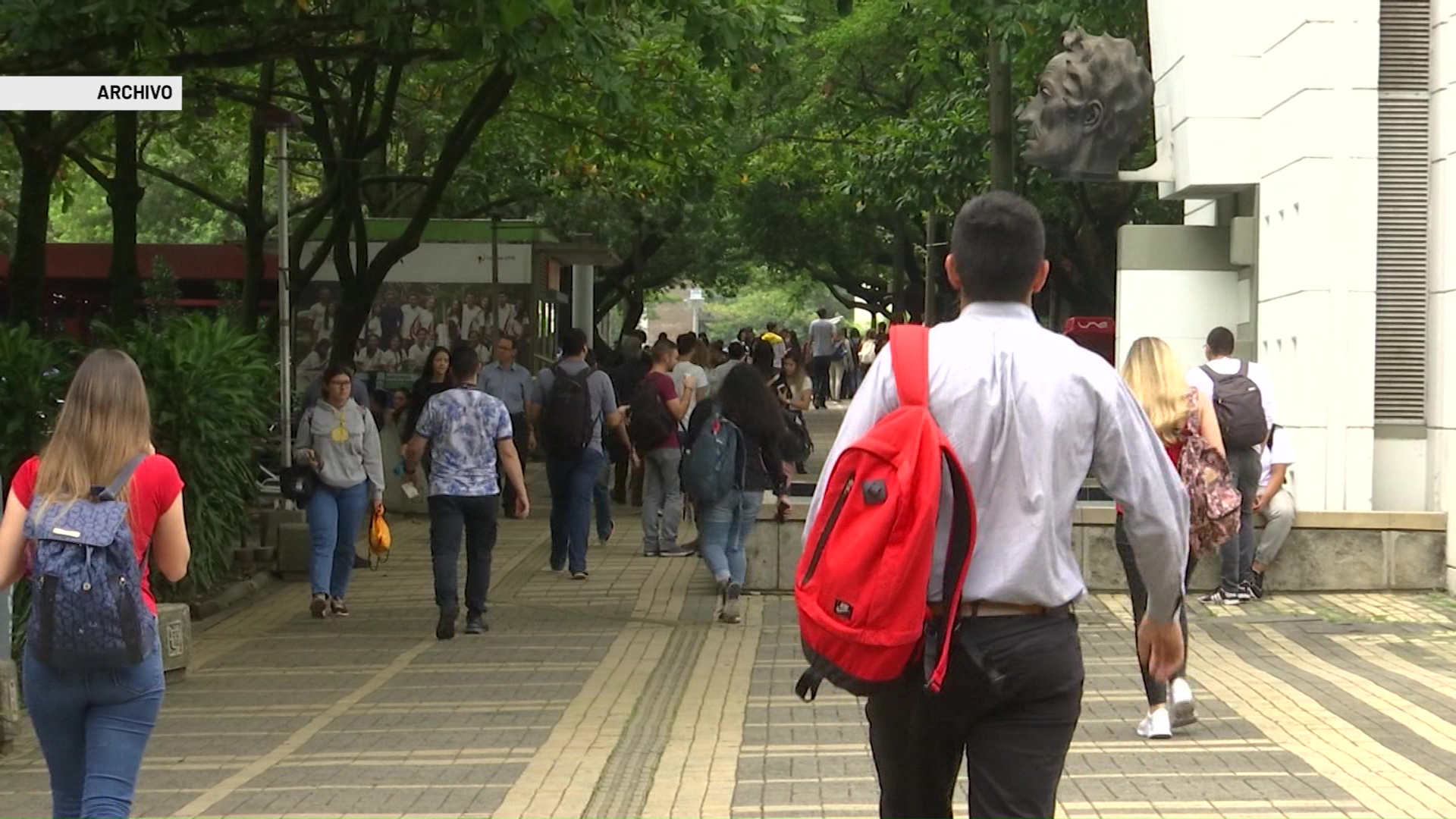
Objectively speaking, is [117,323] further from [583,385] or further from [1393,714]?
[1393,714]

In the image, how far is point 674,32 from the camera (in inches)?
856

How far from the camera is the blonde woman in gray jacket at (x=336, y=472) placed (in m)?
12.1

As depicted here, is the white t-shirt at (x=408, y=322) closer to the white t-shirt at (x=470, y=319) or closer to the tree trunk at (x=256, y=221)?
the white t-shirt at (x=470, y=319)

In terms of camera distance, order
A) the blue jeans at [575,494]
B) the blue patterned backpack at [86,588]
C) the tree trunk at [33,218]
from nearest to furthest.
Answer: the blue patterned backpack at [86,588], the blue jeans at [575,494], the tree trunk at [33,218]

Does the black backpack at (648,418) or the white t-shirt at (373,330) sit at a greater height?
the white t-shirt at (373,330)

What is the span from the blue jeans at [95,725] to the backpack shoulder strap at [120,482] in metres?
0.39

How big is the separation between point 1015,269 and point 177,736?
18.5 feet

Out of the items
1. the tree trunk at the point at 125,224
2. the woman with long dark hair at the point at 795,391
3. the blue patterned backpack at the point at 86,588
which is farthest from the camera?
the tree trunk at the point at 125,224

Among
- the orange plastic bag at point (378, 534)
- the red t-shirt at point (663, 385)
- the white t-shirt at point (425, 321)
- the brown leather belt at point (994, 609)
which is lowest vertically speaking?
the orange plastic bag at point (378, 534)

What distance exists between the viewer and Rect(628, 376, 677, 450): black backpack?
15.0 metres

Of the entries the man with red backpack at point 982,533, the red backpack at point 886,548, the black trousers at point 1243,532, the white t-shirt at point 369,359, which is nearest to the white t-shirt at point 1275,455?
the black trousers at point 1243,532

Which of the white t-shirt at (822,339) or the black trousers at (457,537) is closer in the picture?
the black trousers at (457,537)

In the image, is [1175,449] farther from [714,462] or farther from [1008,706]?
[1008,706]

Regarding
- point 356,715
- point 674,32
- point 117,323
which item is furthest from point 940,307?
point 356,715
